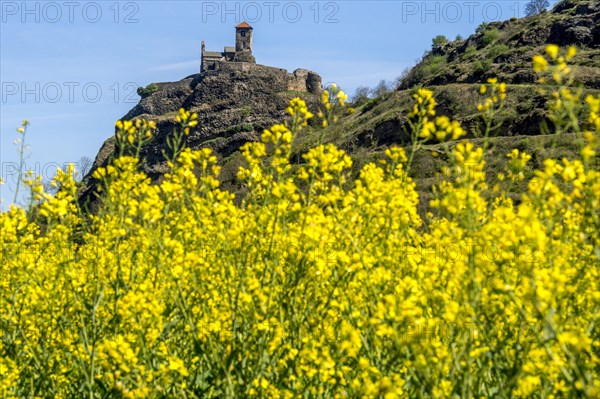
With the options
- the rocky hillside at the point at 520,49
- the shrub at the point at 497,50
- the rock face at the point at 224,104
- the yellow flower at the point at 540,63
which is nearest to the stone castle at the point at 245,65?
the rock face at the point at 224,104

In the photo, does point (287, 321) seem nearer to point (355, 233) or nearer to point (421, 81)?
point (355, 233)

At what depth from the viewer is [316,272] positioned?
14.2 feet

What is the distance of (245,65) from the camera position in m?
83.9

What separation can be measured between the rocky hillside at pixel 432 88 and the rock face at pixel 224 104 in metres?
0.11

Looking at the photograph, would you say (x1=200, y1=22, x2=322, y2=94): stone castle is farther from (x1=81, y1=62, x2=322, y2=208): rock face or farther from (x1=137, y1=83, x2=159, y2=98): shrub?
(x1=137, y1=83, x2=159, y2=98): shrub

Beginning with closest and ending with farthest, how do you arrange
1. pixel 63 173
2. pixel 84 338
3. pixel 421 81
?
pixel 84 338, pixel 63 173, pixel 421 81

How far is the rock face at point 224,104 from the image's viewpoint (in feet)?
248

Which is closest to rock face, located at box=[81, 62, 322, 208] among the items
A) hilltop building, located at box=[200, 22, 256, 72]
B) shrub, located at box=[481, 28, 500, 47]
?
hilltop building, located at box=[200, 22, 256, 72]

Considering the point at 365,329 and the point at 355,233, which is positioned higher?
the point at 355,233

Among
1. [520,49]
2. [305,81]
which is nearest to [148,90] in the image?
[305,81]

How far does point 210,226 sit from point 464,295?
195 cm

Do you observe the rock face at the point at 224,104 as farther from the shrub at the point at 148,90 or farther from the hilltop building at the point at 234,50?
the hilltop building at the point at 234,50

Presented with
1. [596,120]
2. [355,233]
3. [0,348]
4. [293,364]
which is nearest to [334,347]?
[293,364]

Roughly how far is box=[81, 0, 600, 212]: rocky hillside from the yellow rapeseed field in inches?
39.3
